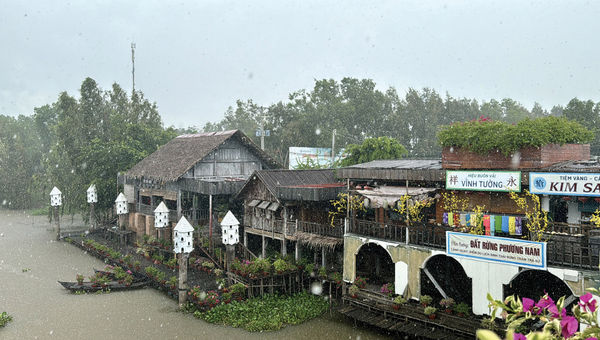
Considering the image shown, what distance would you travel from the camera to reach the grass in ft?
56.9

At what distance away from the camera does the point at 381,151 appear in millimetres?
29312

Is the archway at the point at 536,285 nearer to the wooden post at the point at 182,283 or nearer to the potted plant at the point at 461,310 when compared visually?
the potted plant at the point at 461,310

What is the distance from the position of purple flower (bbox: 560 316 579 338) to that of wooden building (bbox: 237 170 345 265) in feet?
51.3

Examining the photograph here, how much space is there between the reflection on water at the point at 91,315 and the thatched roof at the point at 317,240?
293cm

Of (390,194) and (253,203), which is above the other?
(390,194)

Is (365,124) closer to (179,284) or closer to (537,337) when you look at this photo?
(179,284)

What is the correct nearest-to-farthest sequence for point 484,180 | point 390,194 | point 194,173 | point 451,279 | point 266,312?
point 484,180 < point 390,194 < point 266,312 < point 451,279 < point 194,173

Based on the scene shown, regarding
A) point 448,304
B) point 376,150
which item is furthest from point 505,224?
point 376,150


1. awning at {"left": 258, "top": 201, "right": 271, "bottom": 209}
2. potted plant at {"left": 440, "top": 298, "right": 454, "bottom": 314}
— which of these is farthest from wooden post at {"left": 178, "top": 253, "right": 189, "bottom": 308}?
potted plant at {"left": 440, "top": 298, "right": 454, "bottom": 314}

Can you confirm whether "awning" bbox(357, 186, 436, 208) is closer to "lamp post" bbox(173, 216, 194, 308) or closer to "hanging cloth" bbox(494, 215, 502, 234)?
"hanging cloth" bbox(494, 215, 502, 234)

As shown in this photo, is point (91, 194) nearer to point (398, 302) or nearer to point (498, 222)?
point (398, 302)

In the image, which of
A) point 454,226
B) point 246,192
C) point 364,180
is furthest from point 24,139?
point 454,226

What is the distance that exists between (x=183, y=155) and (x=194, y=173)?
231cm

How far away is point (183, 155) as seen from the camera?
Result: 97.1 feet
